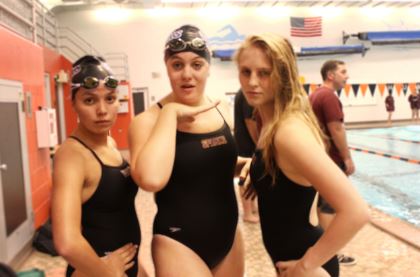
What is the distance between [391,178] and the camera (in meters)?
7.74

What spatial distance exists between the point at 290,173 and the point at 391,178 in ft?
23.8

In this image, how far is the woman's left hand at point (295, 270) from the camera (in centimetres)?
139

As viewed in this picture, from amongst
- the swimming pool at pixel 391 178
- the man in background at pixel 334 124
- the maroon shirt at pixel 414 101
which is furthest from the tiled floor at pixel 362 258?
the maroon shirt at pixel 414 101

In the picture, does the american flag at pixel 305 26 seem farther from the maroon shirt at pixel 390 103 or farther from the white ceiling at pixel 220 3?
the maroon shirt at pixel 390 103

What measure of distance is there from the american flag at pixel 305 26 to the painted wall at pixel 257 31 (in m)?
0.22

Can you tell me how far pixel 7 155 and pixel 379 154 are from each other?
8960 mm

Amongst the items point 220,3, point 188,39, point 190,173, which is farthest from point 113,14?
point 190,173

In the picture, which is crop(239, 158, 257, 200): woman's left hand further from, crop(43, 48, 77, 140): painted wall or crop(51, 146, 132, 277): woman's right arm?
crop(43, 48, 77, 140): painted wall

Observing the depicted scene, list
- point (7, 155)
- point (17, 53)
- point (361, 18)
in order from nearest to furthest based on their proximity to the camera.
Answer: point (7, 155) < point (17, 53) < point (361, 18)

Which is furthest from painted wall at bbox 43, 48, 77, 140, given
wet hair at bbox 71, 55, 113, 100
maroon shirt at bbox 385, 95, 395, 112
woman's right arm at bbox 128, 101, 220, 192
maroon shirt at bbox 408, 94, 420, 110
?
maroon shirt at bbox 408, 94, 420, 110

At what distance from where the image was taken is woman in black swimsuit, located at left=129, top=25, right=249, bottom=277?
1615 mm

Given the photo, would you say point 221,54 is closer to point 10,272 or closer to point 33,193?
point 33,193

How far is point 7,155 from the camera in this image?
3848 mm

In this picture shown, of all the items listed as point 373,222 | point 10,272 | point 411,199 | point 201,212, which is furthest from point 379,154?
point 10,272
